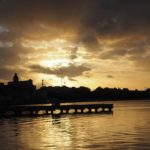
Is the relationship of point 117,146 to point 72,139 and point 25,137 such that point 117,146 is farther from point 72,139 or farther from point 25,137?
point 25,137

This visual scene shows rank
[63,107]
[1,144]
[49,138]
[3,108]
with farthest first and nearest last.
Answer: [63,107] → [3,108] → [49,138] → [1,144]

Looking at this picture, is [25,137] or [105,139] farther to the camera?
[25,137]

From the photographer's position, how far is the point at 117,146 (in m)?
38.5

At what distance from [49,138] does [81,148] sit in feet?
31.4

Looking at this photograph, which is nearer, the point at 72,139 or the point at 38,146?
the point at 38,146

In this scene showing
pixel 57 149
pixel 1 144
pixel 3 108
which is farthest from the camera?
pixel 3 108

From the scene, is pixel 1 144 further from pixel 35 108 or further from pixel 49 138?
pixel 35 108

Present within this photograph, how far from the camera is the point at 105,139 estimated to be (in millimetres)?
44344

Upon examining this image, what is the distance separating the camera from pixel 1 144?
42688mm

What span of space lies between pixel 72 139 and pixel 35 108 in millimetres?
58409

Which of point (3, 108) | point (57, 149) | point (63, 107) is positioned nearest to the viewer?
point (57, 149)

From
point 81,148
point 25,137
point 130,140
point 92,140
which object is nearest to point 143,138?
point 130,140

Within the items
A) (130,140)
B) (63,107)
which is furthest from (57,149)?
(63,107)

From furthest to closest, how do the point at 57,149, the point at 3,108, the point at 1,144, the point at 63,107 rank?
the point at 63,107
the point at 3,108
the point at 1,144
the point at 57,149
